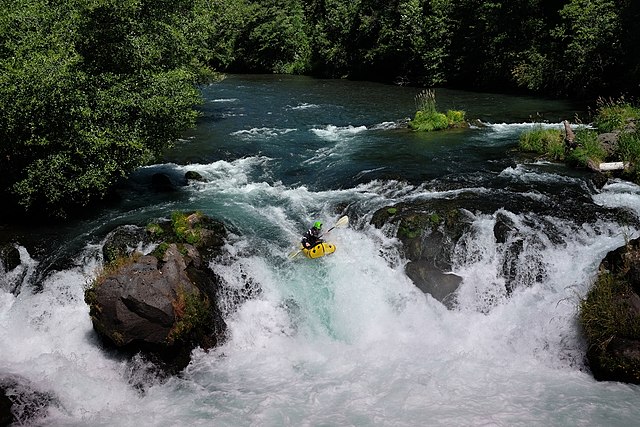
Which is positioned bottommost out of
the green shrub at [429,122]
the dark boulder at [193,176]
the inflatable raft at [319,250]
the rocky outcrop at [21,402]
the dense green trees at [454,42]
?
the rocky outcrop at [21,402]

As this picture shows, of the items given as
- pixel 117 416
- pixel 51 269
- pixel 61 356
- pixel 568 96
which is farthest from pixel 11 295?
pixel 568 96

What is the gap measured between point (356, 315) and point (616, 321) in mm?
5025

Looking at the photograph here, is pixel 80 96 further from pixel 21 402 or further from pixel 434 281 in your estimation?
pixel 434 281

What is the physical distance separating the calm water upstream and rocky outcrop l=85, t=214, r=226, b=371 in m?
0.40

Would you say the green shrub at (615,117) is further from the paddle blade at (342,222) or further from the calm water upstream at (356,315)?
the paddle blade at (342,222)

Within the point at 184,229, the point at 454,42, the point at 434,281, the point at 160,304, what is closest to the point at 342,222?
the point at 434,281

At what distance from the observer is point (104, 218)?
14977 mm

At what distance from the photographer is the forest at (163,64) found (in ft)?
44.8

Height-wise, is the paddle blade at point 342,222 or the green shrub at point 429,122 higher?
the green shrub at point 429,122

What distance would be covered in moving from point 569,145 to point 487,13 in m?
18.7

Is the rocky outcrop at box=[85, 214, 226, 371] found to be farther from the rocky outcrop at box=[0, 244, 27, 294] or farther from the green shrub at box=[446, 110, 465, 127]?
the green shrub at box=[446, 110, 465, 127]

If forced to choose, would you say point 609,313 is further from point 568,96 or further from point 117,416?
point 568,96

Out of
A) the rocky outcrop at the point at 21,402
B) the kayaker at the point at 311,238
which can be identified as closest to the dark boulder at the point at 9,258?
the rocky outcrop at the point at 21,402

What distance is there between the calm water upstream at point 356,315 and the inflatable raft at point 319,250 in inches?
7.5
